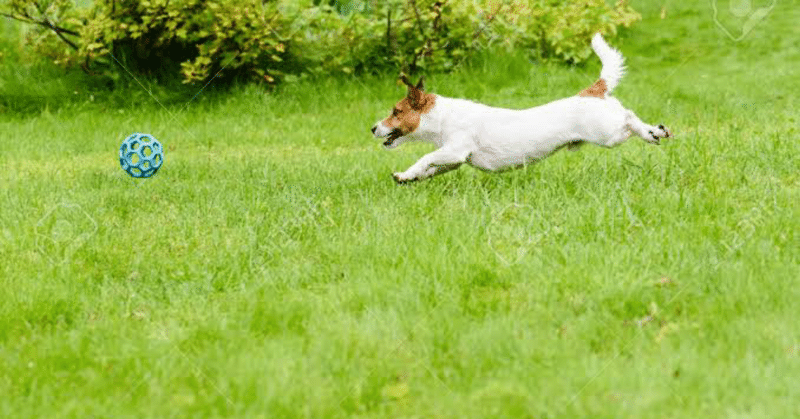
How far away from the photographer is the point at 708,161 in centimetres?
563

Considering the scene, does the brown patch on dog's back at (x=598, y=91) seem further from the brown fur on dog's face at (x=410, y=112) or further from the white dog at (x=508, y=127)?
the brown fur on dog's face at (x=410, y=112)

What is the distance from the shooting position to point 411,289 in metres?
3.67

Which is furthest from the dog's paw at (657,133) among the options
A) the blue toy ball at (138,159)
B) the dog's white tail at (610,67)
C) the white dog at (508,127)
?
the blue toy ball at (138,159)

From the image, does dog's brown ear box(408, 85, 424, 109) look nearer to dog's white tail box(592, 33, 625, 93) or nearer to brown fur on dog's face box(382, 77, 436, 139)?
brown fur on dog's face box(382, 77, 436, 139)

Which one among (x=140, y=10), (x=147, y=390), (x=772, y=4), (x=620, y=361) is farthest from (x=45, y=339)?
(x=772, y=4)

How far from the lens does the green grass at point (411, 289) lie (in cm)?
302

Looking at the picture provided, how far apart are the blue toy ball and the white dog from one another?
1.86 m

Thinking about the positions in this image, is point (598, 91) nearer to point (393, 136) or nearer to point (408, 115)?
point (408, 115)

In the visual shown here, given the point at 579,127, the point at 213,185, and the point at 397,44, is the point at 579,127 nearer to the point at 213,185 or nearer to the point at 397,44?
the point at 213,185

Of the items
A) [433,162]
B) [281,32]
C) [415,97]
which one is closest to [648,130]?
[433,162]

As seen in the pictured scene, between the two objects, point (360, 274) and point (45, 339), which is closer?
point (45, 339)

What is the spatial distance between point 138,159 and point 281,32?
13.9 ft

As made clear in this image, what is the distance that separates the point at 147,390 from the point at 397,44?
8.02 m

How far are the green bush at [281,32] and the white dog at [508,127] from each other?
4613mm
